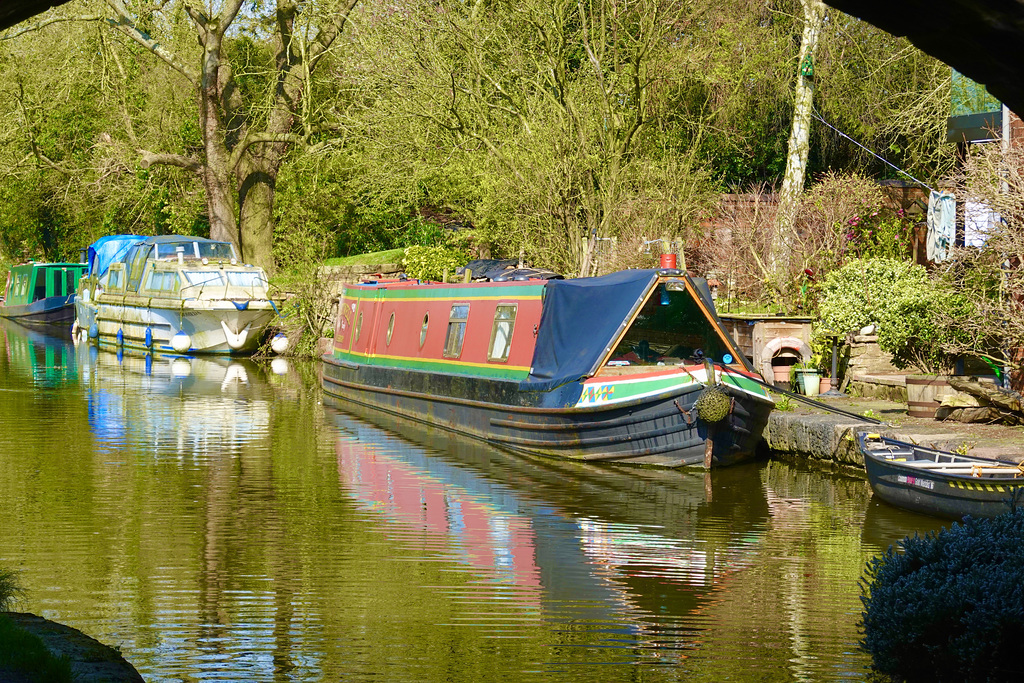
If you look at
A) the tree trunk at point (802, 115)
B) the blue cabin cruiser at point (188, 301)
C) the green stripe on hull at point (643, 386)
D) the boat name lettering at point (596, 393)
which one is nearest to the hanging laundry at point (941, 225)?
the green stripe on hull at point (643, 386)

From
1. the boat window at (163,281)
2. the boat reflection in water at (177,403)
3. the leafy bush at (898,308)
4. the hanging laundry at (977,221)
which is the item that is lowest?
the boat reflection in water at (177,403)

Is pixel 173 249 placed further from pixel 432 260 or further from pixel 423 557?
pixel 423 557

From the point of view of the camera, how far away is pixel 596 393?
505 inches

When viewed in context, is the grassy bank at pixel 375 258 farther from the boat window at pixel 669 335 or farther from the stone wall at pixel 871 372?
the boat window at pixel 669 335

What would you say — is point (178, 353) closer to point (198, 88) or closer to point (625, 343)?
point (198, 88)

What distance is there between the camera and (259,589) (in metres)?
7.93

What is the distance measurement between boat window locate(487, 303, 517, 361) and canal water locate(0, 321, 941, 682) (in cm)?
118

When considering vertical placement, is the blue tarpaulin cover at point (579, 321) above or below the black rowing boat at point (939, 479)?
above

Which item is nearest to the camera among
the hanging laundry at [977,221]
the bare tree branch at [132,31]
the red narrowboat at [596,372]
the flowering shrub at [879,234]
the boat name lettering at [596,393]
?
the hanging laundry at [977,221]

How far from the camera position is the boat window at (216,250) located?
28.8m

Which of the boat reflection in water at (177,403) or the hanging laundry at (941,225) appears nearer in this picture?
the hanging laundry at (941,225)

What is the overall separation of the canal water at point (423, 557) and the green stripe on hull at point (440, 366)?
0.89 meters

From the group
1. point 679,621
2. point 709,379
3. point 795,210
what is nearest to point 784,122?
point 795,210

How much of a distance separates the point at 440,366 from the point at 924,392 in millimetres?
6354
